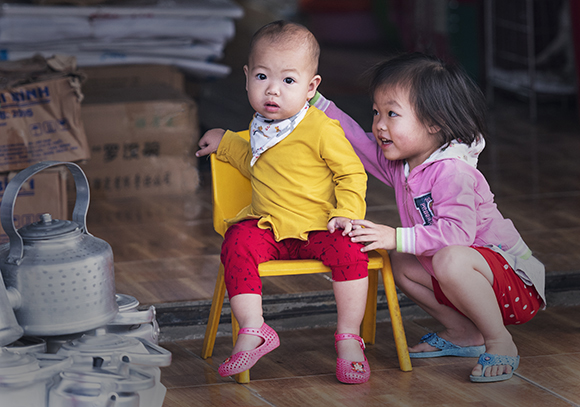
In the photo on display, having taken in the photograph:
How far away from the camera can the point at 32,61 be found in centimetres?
281

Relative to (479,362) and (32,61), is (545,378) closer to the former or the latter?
(479,362)

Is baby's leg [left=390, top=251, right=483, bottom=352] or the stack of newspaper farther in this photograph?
the stack of newspaper

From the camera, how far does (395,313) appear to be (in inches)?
66.7

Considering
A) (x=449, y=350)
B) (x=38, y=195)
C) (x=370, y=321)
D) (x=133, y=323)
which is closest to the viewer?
(x=133, y=323)

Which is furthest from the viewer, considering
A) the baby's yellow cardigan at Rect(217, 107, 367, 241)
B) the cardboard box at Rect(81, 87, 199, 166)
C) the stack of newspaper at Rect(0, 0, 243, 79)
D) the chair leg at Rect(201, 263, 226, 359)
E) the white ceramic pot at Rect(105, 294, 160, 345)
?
the stack of newspaper at Rect(0, 0, 243, 79)

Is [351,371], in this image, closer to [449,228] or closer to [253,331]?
[253,331]

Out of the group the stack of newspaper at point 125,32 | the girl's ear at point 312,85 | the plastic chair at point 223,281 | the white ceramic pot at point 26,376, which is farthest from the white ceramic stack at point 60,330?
the stack of newspaper at point 125,32

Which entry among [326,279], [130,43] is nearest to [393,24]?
[130,43]

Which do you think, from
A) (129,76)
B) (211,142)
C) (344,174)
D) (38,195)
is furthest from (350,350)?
(129,76)

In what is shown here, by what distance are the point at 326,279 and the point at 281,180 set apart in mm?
565

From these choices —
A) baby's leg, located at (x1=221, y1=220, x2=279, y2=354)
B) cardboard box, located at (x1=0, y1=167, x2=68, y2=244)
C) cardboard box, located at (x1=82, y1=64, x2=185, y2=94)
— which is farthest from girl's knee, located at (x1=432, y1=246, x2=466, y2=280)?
cardboard box, located at (x1=82, y1=64, x2=185, y2=94)

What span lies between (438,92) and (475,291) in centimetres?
43

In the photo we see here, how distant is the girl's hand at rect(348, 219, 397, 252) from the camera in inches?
63.6

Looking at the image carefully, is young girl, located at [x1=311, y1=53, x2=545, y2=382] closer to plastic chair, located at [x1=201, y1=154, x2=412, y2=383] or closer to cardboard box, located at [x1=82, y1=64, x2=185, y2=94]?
plastic chair, located at [x1=201, y1=154, x2=412, y2=383]
